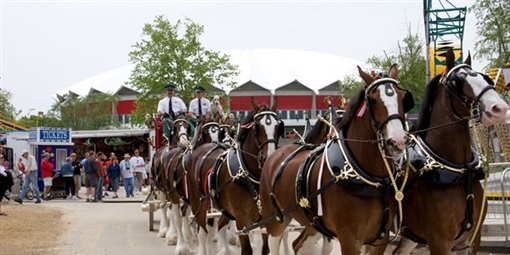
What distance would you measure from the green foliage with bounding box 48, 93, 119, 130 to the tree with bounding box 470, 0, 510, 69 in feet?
164

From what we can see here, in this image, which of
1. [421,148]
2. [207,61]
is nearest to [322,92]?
[207,61]

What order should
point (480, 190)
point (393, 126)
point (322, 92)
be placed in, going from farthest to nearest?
point (322, 92) < point (480, 190) < point (393, 126)

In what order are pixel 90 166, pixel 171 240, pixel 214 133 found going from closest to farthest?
pixel 214 133
pixel 171 240
pixel 90 166

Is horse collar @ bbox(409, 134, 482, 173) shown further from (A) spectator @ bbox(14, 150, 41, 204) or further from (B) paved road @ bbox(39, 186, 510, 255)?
(A) spectator @ bbox(14, 150, 41, 204)

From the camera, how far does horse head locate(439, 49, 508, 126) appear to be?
20.0 ft

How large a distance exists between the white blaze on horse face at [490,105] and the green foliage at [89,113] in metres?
76.2

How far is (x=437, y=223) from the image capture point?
6.64 meters

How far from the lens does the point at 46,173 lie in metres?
28.8

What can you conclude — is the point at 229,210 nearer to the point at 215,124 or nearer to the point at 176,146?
the point at 215,124

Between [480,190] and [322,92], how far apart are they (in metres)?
83.3

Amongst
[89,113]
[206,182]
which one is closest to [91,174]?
[206,182]

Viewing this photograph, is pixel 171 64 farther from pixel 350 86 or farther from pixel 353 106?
pixel 353 106

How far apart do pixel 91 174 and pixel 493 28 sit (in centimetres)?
2410

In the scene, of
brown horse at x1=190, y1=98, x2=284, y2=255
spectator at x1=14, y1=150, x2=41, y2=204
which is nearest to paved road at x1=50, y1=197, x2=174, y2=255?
spectator at x1=14, y1=150, x2=41, y2=204
